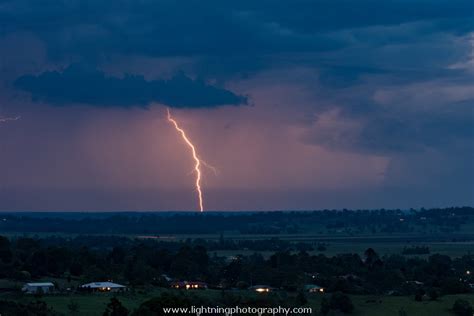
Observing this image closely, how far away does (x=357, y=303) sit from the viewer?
3755 inches

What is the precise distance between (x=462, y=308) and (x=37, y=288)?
139 feet

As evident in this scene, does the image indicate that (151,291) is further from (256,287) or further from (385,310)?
(385,310)

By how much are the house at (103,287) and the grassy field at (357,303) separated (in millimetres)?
3709

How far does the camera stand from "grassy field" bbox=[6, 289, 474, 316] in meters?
80.4

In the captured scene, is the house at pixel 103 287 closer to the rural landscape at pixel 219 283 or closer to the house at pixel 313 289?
the rural landscape at pixel 219 283

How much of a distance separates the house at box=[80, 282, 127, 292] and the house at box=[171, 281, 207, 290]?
985 centimetres

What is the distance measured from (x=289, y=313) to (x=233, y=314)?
33.5 feet

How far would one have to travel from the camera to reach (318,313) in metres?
88.2

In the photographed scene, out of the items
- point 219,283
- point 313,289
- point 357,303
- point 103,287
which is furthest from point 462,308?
point 219,283

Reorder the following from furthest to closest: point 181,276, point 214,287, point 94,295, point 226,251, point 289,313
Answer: point 226,251 < point 181,276 < point 214,287 < point 94,295 < point 289,313

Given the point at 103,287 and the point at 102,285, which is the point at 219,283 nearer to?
the point at 102,285

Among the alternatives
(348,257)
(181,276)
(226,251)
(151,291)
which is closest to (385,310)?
(151,291)

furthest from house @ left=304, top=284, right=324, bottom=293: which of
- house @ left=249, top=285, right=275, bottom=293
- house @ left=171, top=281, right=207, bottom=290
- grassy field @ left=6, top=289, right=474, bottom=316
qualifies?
house @ left=171, top=281, right=207, bottom=290

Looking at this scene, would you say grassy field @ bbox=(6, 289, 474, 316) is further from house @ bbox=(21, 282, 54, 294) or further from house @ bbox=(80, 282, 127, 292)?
house @ bbox=(21, 282, 54, 294)
